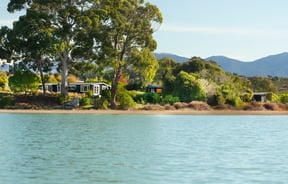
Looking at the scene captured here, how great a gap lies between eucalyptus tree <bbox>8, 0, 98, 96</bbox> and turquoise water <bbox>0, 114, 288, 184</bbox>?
30.2m

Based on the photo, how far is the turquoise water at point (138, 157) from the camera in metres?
18.8

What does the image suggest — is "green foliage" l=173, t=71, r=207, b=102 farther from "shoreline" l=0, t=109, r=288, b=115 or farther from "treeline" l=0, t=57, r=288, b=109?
"shoreline" l=0, t=109, r=288, b=115

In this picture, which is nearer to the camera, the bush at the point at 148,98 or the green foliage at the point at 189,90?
the bush at the point at 148,98

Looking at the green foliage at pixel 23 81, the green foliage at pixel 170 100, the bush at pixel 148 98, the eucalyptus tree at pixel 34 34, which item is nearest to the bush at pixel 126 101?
the bush at pixel 148 98

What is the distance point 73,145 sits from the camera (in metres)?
28.8

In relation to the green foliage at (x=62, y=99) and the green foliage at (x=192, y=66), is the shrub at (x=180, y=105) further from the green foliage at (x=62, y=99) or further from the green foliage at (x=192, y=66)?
the green foliage at (x=192, y=66)

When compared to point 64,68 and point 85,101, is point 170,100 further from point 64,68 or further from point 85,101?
point 64,68

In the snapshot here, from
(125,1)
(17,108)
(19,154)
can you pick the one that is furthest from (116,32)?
(19,154)

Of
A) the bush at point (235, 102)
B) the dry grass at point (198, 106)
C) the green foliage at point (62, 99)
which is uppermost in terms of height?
the green foliage at point (62, 99)

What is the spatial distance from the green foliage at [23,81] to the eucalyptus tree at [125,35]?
29.0 ft

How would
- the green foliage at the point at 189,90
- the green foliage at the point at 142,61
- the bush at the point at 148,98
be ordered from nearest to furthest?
the green foliage at the point at 142,61 < the bush at the point at 148,98 < the green foliage at the point at 189,90

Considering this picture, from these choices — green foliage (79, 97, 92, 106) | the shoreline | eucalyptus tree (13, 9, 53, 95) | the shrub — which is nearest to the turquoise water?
the shoreline

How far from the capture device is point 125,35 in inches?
2815

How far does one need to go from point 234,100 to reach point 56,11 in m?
27.4
